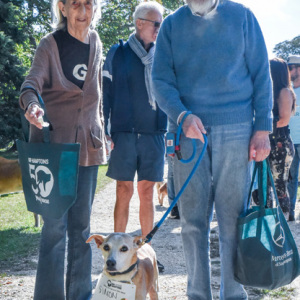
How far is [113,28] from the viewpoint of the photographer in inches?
1072

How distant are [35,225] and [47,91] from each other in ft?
12.6

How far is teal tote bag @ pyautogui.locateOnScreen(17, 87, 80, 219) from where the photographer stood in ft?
8.71

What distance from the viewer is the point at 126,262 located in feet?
9.71

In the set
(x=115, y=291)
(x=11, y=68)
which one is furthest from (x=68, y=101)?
(x=11, y=68)

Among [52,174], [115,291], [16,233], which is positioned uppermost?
[52,174]

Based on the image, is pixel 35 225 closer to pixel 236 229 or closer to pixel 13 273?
pixel 13 273

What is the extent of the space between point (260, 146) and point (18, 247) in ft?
11.2

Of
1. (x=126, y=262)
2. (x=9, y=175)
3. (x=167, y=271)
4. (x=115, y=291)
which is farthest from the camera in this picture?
(x=9, y=175)

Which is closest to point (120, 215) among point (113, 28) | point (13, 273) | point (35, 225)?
point (13, 273)

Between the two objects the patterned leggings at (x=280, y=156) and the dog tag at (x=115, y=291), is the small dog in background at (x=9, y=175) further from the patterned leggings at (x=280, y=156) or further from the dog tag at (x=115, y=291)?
the dog tag at (x=115, y=291)

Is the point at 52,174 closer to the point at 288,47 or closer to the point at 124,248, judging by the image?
the point at 124,248

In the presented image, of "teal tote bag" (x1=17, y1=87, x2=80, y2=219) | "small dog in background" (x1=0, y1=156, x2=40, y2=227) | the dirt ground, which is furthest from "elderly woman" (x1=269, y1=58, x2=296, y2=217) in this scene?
"small dog in background" (x1=0, y1=156, x2=40, y2=227)

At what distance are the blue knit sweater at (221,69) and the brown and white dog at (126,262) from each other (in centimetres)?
87

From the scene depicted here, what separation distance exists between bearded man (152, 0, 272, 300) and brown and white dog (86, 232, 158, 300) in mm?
370
